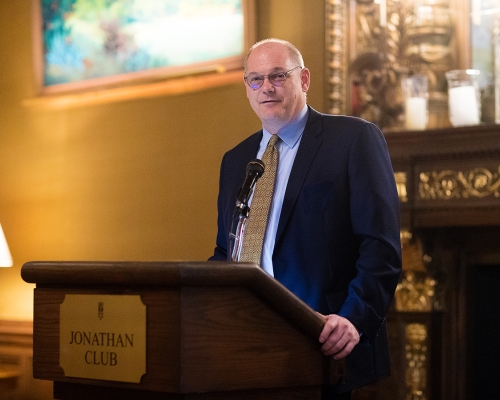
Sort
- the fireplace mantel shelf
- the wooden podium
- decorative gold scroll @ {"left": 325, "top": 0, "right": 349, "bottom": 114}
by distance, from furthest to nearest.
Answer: decorative gold scroll @ {"left": 325, "top": 0, "right": 349, "bottom": 114}
the fireplace mantel shelf
the wooden podium

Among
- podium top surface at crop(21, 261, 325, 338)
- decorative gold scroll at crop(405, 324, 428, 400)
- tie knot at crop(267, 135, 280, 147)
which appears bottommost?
decorative gold scroll at crop(405, 324, 428, 400)

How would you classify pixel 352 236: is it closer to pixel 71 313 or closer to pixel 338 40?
pixel 71 313

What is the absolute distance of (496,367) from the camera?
353 cm

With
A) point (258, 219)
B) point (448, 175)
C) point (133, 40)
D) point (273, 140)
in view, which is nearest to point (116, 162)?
point (133, 40)

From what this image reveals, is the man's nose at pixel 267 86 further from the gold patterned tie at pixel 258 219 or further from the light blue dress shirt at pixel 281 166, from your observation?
the gold patterned tie at pixel 258 219

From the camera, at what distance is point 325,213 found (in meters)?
1.86

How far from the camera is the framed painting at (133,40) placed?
4.16m

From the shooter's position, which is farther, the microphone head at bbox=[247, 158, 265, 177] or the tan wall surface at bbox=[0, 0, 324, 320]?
the tan wall surface at bbox=[0, 0, 324, 320]

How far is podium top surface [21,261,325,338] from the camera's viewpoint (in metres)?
1.29

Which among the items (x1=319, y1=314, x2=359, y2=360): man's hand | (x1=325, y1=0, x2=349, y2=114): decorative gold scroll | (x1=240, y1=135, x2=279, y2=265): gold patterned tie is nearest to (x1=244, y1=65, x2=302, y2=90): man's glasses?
(x1=240, y1=135, x2=279, y2=265): gold patterned tie

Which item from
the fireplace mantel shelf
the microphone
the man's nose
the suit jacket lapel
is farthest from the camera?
the fireplace mantel shelf

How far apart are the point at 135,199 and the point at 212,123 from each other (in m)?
0.69

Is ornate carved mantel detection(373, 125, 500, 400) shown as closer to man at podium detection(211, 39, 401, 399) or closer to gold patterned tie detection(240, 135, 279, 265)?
man at podium detection(211, 39, 401, 399)

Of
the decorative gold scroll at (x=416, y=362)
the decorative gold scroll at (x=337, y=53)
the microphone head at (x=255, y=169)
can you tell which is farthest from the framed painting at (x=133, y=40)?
the microphone head at (x=255, y=169)
